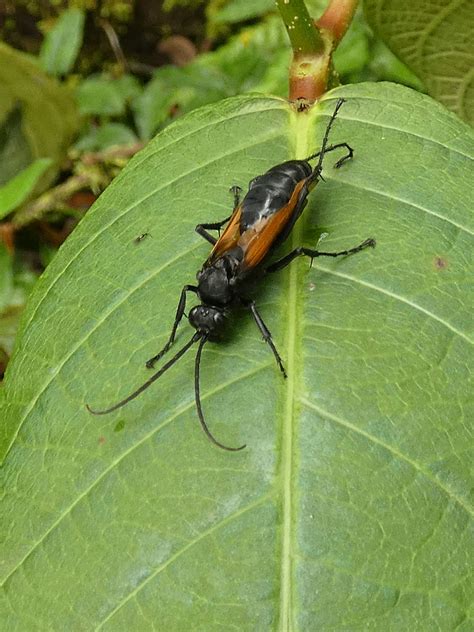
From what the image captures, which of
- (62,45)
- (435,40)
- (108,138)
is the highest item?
(435,40)

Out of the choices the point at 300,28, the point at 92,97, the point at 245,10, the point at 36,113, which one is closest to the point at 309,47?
the point at 300,28

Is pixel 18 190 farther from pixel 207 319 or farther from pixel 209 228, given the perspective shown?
pixel 207 319

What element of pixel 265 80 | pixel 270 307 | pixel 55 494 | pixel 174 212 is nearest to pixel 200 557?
pixel 55 494

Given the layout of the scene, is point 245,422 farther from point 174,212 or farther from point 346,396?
point 174,212

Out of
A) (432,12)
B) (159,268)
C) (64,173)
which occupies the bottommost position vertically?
(64,173)

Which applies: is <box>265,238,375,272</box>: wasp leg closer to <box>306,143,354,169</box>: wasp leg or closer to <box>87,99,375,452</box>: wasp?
<box>87,99,375,452</box>: wasp

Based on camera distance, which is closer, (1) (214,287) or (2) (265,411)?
(2) (265,411)

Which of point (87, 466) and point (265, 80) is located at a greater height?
point (87, 466)

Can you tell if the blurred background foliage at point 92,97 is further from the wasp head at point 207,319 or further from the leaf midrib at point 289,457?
the leaf midrib at point 289,457
